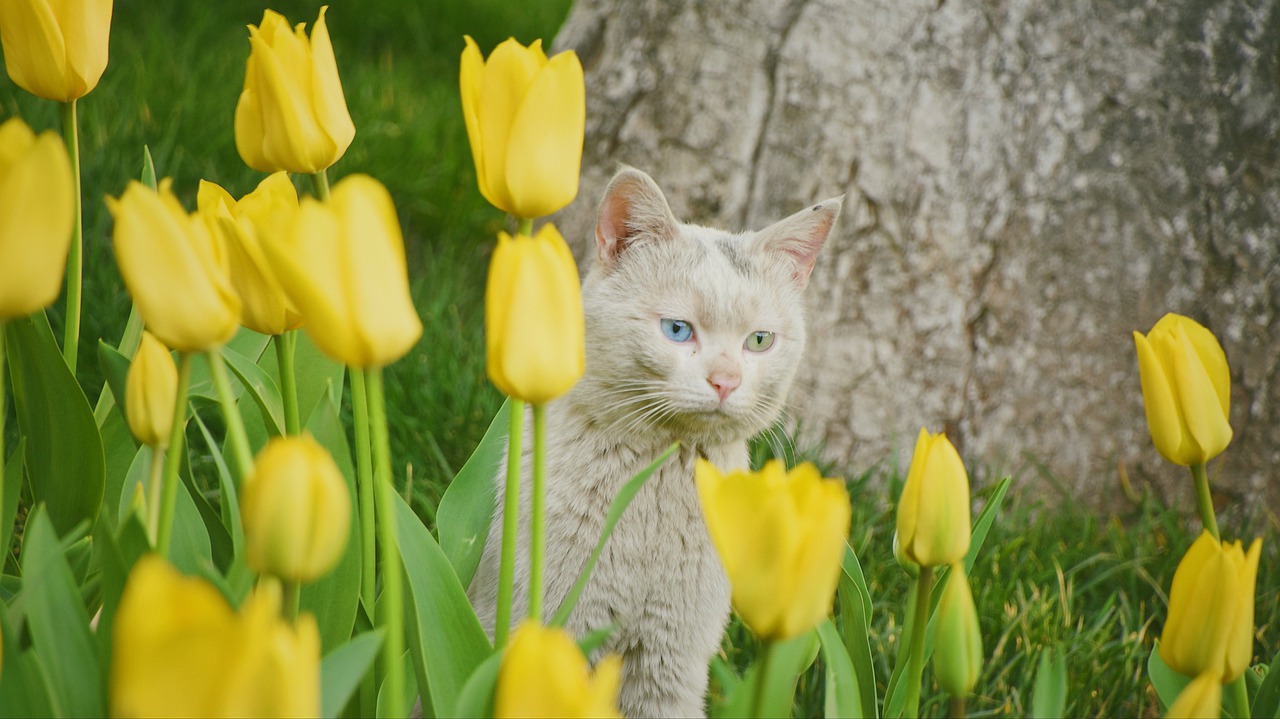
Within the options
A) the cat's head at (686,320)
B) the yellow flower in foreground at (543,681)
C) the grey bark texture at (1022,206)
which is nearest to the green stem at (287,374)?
the yellow flower in foreground at (543,681)

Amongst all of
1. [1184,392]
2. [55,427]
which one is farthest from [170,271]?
[1184,392]

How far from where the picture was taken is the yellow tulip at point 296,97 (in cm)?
100

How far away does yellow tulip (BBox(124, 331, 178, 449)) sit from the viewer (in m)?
0.88

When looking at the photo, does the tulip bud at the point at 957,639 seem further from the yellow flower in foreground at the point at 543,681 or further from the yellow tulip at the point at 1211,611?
the yellow flower in foreground at the point at 543,681

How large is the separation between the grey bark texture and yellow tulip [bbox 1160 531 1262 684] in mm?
1805

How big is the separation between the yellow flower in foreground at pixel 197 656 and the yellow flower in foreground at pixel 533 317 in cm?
24

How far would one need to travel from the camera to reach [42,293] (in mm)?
766

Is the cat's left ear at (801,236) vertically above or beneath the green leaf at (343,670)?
above

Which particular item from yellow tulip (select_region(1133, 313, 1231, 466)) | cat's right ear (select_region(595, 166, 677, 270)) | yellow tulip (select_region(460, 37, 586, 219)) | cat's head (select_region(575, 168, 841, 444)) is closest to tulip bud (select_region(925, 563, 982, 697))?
yellow tulip (select_region(1133, 313, 1231, 466))

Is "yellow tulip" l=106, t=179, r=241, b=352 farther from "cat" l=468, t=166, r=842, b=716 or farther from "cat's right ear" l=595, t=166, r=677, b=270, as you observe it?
"cat's right ear" l=595, t=166, r=677, b=270

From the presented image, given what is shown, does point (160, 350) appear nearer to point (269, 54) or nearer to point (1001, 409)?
point (269, 54)

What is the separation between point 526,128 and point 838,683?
56 centimetres

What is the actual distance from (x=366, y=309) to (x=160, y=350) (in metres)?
0.29

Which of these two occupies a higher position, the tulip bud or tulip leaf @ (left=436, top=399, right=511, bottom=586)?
the tulip bud
